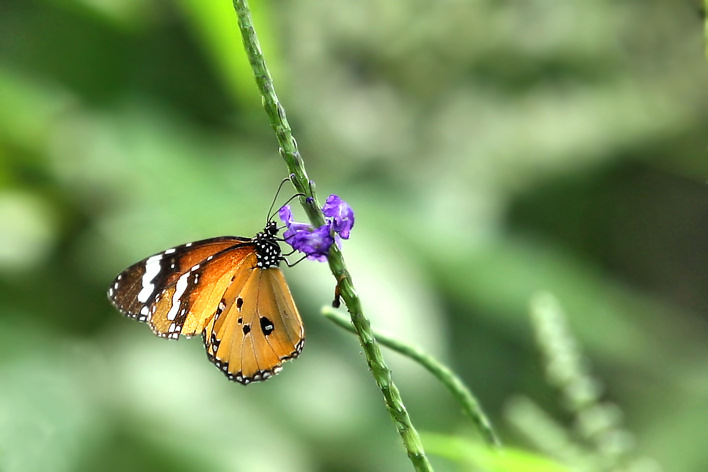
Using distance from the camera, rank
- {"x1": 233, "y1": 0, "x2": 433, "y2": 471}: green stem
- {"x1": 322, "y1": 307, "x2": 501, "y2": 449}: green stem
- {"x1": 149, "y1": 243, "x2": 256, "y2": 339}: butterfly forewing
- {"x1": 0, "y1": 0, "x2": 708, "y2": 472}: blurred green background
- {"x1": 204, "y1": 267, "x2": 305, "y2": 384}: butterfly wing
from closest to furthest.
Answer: {"x1": 233, "y1": 0, "x2": 433, "y2": 471}: green stem < {"x1": 322, "y1": 307, "x2": 501, "y2": 449}: green stem < {"x1": 204, "y1": 267, "x2": 305, "y2": 384}: butterfly wing < {"x1": 149, "y1": 243, "x2": 256, "y2": 339}: butterfly forewing < {"x1": 0, "y1": 0, "x2": 708, "y2": 472}: blurred green background

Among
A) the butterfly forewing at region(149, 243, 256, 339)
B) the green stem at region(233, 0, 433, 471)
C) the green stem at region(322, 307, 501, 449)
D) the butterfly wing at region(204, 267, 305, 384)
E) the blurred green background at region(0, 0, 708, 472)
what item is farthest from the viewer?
the blurred green background at region(0, 0, 708, 472)

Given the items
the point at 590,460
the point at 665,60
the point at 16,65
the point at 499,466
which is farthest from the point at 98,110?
the point at 499,466

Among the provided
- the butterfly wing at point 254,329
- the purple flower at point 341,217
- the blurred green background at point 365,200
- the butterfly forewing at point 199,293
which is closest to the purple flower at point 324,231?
the purple flower at point 341,217

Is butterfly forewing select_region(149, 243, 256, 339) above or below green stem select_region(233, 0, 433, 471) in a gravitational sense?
above

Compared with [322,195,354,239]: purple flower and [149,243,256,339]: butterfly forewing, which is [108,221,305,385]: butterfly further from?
[322,195,354,239]: purple flower

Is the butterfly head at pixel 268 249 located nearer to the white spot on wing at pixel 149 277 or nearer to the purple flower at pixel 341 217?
the white spot on wing at pixel 149 277

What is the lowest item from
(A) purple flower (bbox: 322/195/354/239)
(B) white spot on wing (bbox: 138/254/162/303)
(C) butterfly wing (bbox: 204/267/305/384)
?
(A) purple flower (bbox: 322/195/354/239)

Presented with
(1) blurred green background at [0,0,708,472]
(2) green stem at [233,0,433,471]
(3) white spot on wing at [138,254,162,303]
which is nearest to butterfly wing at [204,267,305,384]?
(3) white spot on wing at [138,254,162,303]
